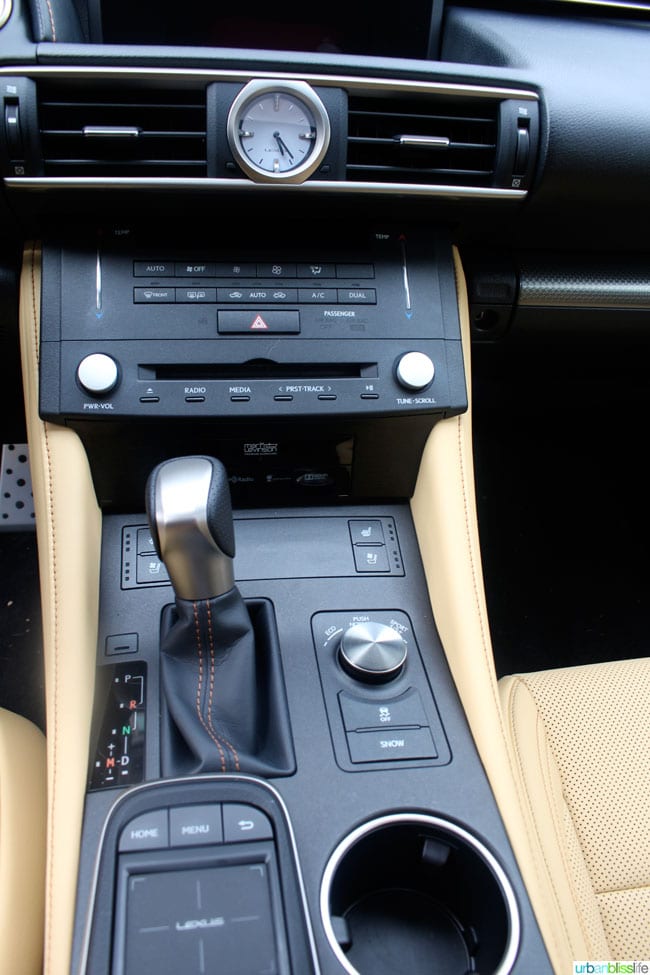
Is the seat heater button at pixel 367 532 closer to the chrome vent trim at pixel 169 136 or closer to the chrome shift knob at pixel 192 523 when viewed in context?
the chrome shift knob at pixel 192 523

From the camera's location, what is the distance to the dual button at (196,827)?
27.7 inches

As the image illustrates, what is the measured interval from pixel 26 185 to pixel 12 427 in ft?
2.97

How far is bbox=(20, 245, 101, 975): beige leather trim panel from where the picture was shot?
77 centimetres

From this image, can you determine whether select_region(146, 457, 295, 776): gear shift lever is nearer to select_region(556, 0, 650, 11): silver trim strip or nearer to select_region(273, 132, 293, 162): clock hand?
select_region(273, 132, 293, 162): clock hand

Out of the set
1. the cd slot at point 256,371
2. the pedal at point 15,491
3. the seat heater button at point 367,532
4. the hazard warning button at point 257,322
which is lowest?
the seat heater button at point 367,532

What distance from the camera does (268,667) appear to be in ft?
3.23

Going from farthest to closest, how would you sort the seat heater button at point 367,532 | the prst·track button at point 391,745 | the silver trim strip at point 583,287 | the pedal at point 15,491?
the pedal at point 15,491, the silver trim strip at point 583,287, the seat heater button at point 367,532, the prst·track button at point 391,745

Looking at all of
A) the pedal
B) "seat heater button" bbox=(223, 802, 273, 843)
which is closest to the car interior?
"seat heater button" bbox=(223, 802, 273, 843)

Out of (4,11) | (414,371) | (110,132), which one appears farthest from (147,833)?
(4,11)

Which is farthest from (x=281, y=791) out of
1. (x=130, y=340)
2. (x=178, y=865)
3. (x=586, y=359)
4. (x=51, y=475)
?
(x=586, y=359)

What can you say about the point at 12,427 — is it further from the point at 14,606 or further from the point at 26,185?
the point at 26,185

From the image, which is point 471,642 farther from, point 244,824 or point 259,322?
point 259,322

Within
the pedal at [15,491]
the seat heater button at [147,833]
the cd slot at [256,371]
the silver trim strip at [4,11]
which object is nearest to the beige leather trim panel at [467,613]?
the cd slot at [256,371]

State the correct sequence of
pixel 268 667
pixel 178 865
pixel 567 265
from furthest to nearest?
pixel 567 265
pixel 268 667
pixel 178 865
